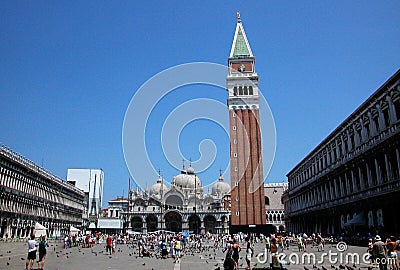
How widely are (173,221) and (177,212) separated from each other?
2.83m

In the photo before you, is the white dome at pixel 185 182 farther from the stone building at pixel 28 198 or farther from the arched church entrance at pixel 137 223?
the stone building at pixel 28 198

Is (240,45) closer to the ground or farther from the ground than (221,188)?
farther from the ground

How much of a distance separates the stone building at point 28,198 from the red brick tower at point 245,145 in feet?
104

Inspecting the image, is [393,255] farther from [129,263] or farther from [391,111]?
[391,111]

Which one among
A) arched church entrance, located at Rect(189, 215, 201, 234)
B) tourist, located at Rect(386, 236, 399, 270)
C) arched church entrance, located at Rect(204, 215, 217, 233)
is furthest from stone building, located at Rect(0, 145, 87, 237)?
tourist, located at Rect(386, 236, 399, 270)

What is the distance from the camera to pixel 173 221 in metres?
90.4

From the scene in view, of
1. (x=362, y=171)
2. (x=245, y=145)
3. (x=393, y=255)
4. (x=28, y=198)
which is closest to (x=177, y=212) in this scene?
(x=245, y=145)

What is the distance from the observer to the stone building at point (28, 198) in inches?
1808

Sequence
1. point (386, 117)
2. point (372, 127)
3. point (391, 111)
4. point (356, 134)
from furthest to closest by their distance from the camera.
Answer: point (356, 134) < point (372, 127) < point (386, 117) < point (391, 111)

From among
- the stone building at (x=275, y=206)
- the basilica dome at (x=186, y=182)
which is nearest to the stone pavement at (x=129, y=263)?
the stone building at (x=275, y=206)

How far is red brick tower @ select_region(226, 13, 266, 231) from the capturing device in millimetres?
66188

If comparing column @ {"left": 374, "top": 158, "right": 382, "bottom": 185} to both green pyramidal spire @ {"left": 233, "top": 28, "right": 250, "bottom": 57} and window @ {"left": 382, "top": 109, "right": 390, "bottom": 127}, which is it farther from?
green pyramidal spire @ {"left": 233, "top": 28, "right": 250, "bottom": 57}

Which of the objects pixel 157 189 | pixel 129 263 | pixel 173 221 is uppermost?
pixel 157 189

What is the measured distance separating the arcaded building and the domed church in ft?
122
